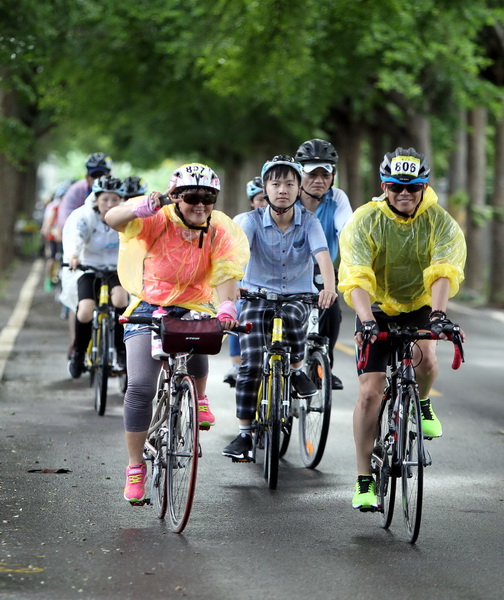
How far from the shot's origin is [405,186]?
679 centimetres

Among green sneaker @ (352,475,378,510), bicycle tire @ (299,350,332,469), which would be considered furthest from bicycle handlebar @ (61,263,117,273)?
green sneaker @ (352,475,378,510)

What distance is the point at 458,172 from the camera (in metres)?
31.5

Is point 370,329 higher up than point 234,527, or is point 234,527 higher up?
point 370,329

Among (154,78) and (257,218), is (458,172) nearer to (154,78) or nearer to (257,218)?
(154,78)

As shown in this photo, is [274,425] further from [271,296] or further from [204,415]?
[271,296]

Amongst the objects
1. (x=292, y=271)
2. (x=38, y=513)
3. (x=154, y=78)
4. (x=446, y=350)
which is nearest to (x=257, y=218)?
(x=292, y=271)

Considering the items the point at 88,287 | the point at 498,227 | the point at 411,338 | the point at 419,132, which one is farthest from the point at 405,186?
the point at 419,132

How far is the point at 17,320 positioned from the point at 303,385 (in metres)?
11.6

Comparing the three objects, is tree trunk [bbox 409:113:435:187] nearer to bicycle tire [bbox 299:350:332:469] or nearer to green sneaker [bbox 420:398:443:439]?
bicycle tire [bbox 299:350:332:469]

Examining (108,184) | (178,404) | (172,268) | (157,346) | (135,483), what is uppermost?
(108,184)

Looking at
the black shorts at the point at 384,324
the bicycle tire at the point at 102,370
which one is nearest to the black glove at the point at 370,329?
the black shorts at the point at 384,324

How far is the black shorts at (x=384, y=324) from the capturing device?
275 inches

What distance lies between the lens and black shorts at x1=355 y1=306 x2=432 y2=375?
6.98 metres

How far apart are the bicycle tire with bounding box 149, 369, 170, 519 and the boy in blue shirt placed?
1.26 meters
